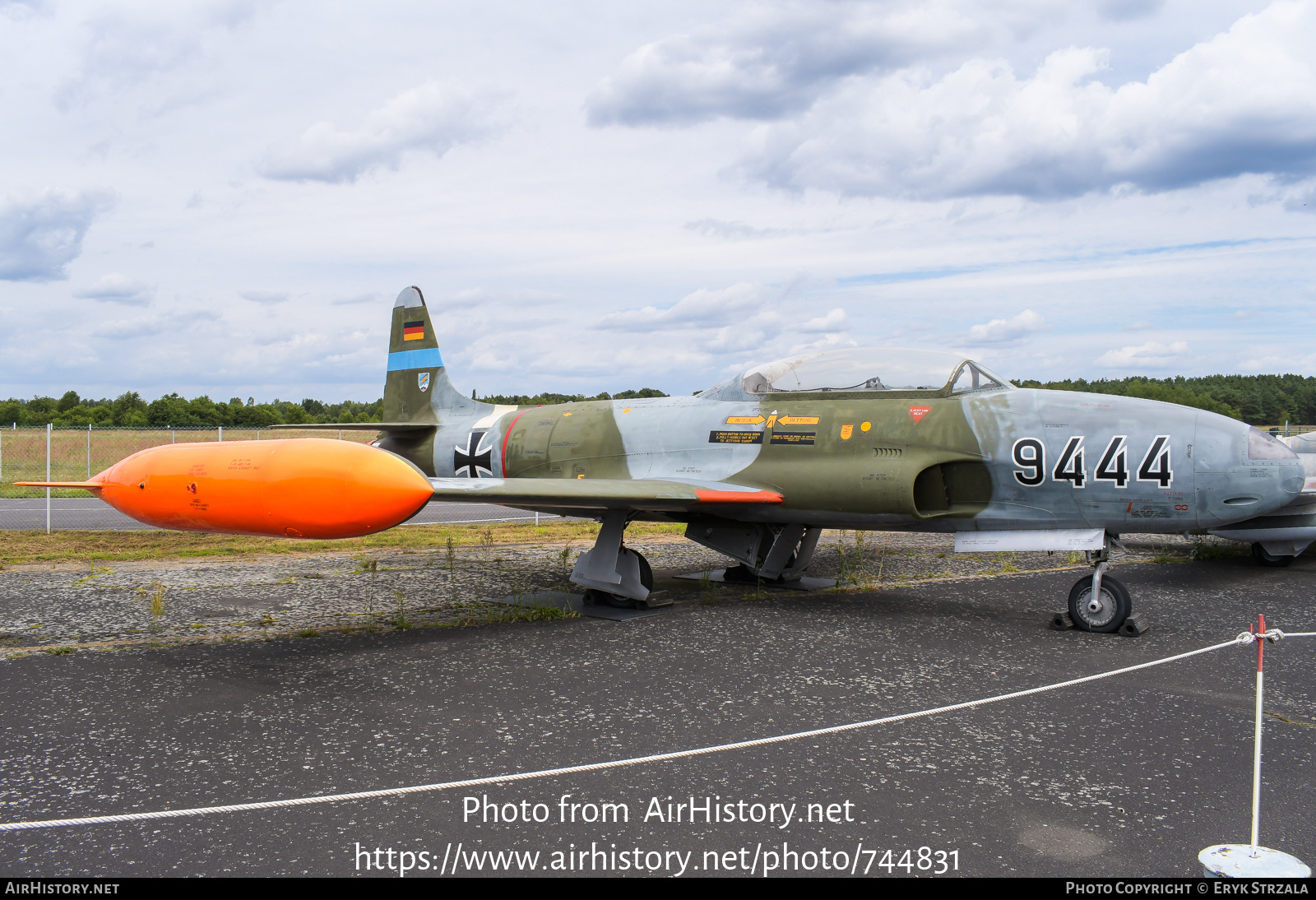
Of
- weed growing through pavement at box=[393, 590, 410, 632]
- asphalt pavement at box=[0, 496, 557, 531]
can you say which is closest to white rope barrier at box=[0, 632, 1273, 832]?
weed growing through pavement at box=[393, 590, 410, 632]

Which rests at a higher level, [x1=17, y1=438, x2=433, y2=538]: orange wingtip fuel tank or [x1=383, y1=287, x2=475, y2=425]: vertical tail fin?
[x1=383, y1=287, x2=475, y2=425]: vertical tail fin

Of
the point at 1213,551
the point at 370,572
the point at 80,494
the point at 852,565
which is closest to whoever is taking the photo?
the point at 370,572

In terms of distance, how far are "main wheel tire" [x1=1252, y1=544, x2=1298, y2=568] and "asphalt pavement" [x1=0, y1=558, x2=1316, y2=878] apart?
447 centimetres

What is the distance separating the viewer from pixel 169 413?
43.3 metres

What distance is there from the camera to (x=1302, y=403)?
157ft

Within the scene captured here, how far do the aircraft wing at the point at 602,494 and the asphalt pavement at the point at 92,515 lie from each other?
6.75m

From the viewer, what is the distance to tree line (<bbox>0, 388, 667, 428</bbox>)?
43.3 metres

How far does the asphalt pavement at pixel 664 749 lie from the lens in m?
3.29

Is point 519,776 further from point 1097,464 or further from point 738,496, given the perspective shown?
point 1097,464

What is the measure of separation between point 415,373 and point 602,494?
18.7 feet

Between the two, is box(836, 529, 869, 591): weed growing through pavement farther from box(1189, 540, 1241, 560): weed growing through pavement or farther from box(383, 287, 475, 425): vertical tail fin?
box(383, 287, 475, 425): vertical tail fin

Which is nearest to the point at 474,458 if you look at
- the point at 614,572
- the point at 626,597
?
the point at 614,572

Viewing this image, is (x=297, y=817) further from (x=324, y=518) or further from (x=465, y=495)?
(x=465, y=495)
